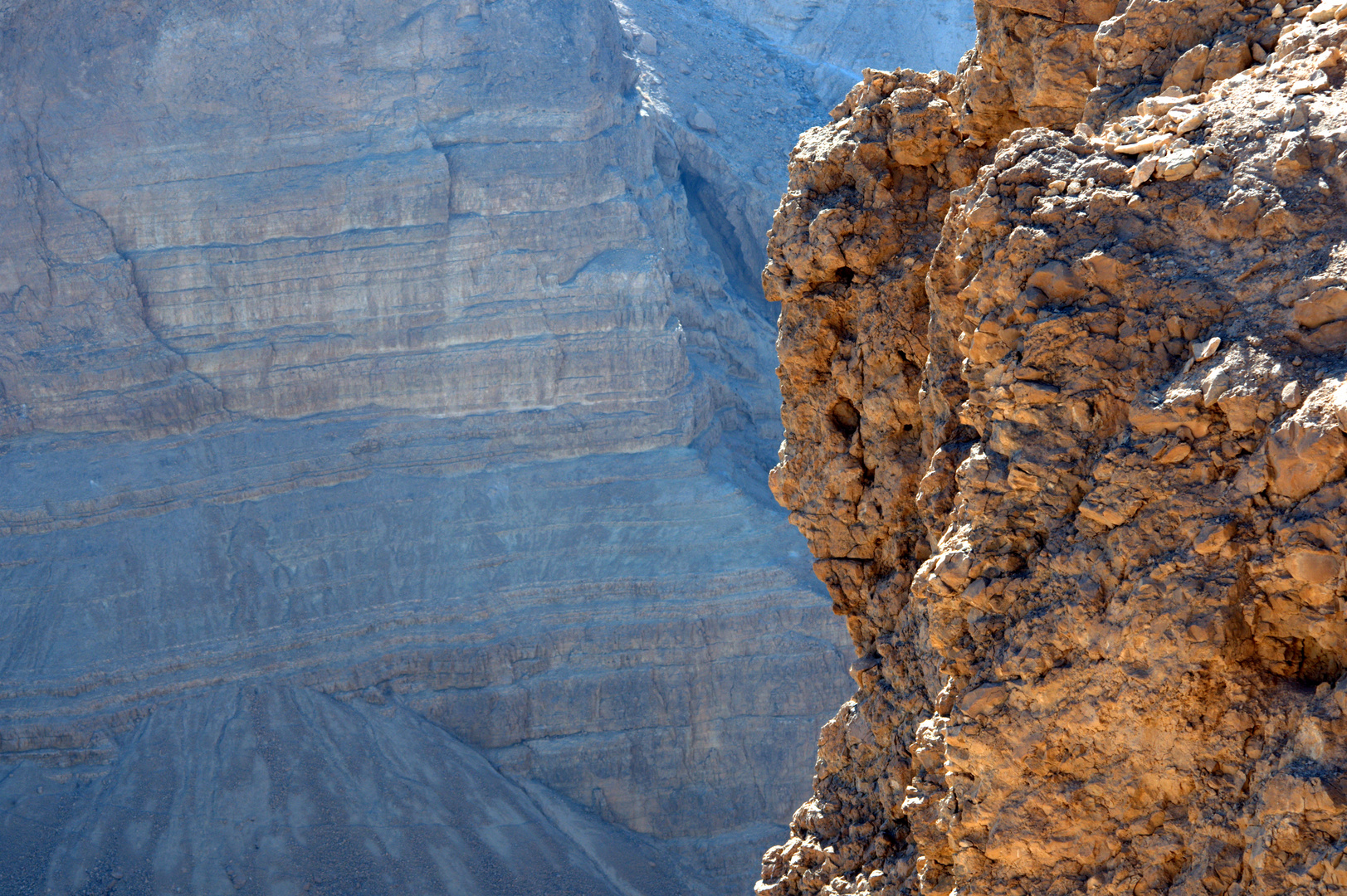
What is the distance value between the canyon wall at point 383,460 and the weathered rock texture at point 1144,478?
73.3 ft

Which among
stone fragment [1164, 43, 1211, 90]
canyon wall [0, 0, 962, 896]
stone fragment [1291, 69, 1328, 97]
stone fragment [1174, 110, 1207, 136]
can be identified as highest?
stone fragment [1164, 43, 1211, 90]

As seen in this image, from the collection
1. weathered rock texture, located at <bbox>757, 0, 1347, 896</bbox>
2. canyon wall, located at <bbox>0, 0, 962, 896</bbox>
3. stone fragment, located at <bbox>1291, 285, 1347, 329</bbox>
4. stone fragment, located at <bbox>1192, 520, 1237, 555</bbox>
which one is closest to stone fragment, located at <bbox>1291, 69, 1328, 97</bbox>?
weathered rock texture, located at <bbox>757, 0, 1347, 896</bbox>

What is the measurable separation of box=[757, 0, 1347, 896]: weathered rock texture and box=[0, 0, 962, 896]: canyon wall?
73.3ft

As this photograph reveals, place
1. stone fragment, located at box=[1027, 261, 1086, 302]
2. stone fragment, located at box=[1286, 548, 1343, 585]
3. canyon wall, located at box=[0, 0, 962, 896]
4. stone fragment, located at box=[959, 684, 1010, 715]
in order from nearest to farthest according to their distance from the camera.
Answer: stone fragment, located at box=[1286, 548, 1343, 585]
stone fragment, located at box=[959, 684, 1010, 715]
stone fragment, located at box=[1027, 261, 1086, 302]
canyon wall, located at box=[0, 0, 962, 896]

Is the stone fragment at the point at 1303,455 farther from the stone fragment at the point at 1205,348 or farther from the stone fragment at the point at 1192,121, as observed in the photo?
the stone fragment at the point at 1192,121

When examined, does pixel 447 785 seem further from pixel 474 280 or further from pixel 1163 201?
pixel 1163 201

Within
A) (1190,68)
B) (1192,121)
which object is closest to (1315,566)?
(1192,121)

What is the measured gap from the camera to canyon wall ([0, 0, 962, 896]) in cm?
2692

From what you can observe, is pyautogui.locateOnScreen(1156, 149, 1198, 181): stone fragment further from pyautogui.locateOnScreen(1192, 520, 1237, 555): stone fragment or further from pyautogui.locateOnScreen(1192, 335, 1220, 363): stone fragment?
pyautogui.locateOnScreen(1192, 520, 1237, 555): stone fragment

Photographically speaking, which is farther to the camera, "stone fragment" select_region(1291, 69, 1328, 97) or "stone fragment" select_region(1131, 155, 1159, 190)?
"stone fragment" select_region(1131, 155, 1159, 190)

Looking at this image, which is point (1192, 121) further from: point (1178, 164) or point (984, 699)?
point (984, 699)

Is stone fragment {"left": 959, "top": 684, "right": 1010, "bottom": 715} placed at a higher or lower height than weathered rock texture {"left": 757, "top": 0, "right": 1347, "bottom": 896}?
lower

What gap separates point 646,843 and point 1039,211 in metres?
24.4

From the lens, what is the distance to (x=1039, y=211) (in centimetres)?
439
